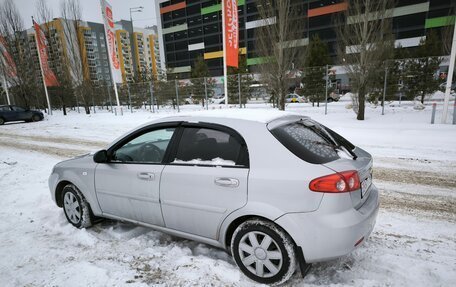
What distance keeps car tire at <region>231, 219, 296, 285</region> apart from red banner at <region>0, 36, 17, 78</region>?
33037mm

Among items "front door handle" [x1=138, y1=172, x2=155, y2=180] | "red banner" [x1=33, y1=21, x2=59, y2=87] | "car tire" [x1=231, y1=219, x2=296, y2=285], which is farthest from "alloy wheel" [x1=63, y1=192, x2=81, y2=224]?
"red banner" [x1=33, y1=21, x2=59, y2=87]

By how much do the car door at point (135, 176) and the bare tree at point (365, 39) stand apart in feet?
42.2

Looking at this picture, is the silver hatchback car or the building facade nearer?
the silver hatchback car

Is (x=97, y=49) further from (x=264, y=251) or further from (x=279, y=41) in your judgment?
(x=264, y=251)

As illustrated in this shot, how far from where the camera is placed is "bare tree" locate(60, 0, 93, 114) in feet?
84.0

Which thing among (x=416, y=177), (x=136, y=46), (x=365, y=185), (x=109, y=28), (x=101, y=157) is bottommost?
(x=416, y=177)

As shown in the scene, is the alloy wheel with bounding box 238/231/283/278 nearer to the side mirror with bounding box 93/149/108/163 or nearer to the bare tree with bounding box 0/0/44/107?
the side mirror with bounding box 93/149/108/163

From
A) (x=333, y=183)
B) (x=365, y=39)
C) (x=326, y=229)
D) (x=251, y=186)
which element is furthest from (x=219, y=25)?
(x=326, y=229)

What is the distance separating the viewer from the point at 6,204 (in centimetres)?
469

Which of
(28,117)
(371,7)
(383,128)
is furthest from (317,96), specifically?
(28,117)

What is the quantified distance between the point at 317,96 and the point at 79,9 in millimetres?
24578

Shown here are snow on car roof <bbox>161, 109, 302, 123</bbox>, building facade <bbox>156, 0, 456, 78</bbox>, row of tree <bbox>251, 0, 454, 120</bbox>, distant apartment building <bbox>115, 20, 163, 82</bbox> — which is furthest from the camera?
distant apartment building <bbox>115, 20, 163, 82</bbox>

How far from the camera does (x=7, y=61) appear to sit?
1024 inches

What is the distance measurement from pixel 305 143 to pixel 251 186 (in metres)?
0.69
